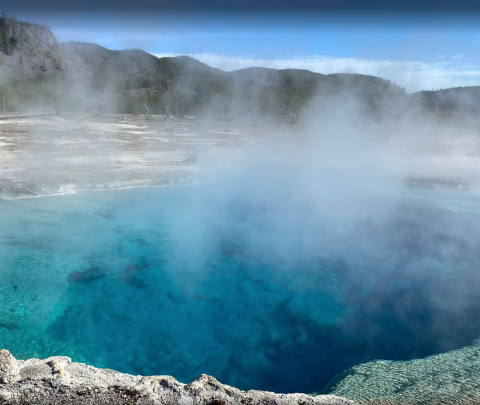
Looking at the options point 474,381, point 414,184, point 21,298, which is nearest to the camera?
point 474,381

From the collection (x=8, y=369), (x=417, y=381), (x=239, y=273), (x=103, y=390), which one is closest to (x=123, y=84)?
(x=239, y=273)

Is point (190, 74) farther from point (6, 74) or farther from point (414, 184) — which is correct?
point (414, 184)

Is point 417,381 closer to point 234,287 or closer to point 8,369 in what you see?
point 234,287

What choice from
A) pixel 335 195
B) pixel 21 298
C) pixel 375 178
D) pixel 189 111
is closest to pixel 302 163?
pixel 375 178

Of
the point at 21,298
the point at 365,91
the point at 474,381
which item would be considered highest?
the point at 365,91

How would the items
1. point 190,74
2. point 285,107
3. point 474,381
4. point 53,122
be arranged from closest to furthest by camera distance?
point 474,381, point 53,122, point 285,107, point 190,74

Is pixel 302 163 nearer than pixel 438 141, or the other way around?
pixel 302 163

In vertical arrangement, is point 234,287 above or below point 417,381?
below
